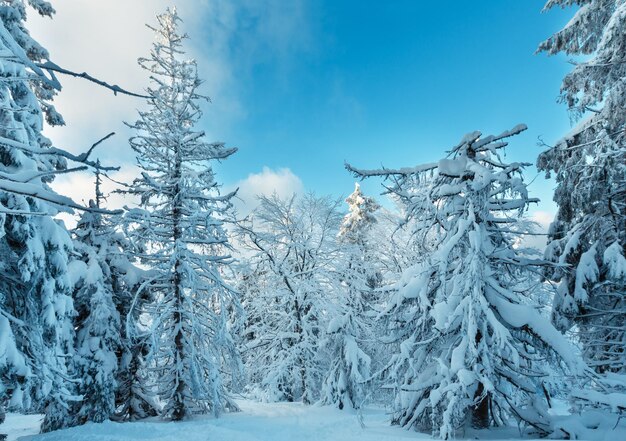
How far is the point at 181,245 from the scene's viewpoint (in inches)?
472

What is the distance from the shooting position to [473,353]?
20.1 ft

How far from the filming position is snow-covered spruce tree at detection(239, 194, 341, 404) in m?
16.5

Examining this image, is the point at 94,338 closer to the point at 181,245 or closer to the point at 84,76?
the point at 181,245

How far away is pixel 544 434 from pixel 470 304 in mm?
2519

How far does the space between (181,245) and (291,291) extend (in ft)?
22.0

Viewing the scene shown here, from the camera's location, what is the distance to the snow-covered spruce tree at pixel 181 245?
11703mm

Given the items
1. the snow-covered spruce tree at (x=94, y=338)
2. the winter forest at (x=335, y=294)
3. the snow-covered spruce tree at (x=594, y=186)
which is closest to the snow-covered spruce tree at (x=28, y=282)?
the winter forest at (x=335, y=294)

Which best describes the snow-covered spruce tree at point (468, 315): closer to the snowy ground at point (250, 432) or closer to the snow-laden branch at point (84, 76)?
the snowy ground at point (250, 432)

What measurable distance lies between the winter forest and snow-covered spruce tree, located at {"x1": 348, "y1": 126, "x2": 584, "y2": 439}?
4 centimetres

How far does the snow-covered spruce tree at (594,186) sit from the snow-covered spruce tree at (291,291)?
9.53 meters

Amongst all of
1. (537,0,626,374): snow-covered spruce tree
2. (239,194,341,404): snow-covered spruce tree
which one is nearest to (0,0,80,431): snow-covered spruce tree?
(239,194,341,404): snow-covered spruce tree

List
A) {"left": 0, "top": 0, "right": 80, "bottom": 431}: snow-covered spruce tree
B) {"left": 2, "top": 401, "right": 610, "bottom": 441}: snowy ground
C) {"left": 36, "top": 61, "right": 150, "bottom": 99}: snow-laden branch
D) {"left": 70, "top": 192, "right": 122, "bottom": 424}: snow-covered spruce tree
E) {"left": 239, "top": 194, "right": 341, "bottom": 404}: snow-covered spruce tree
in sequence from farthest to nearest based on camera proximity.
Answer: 1. {"left": 239, "top": 194, "right": 341, "bottom": 404}: snow-covered spruce tree
2. {"left": 70, "top": 192, "right": 122, "bottom": 424}: snow-covered spruce tree
3. {"left": 2, "top": 401, "right": 610, "bottom": 441}: snowy ground
4. {"left": 0, "top": 0, "right": 80, "bottom": 431}: snow-covered spruce tree
5. {"left": 36, "top": 61, "right": 150, "bottom": 99}: snow-laden branch

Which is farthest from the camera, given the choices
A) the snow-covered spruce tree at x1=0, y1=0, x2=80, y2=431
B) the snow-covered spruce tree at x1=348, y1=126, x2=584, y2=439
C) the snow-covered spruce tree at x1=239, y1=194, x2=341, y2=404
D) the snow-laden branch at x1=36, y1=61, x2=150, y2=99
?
the snow-covered spruce tree at x1=239, y1=194, x2=341, y2=404

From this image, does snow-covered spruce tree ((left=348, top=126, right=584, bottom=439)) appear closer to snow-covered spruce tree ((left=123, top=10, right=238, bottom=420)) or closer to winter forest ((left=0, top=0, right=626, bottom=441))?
winter forest ((left=0, top=0, right=626, bottom=441))
